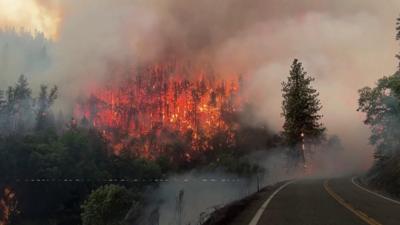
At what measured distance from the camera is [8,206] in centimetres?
9288

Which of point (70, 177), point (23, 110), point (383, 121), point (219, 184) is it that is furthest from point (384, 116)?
point (23, 110)

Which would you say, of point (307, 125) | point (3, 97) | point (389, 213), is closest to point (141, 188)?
point (307, 125)

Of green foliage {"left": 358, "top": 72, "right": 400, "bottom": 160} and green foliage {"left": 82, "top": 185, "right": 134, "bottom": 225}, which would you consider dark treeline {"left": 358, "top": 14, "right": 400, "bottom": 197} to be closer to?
green foliage {"left": 358, "top": 72, "right": 400, "bottom": 160}

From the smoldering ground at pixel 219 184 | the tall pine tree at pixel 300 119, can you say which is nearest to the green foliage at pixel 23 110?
the smoldering ground at pixel 219 184

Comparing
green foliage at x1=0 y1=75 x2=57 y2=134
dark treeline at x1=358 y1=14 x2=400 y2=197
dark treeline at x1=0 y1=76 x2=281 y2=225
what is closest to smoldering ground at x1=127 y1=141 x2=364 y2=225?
dark treeline at x1=0 y1=76 x2=281 y2=225

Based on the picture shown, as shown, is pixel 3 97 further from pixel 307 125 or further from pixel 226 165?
pixel 307 125

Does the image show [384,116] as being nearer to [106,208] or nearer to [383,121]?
[383,121]

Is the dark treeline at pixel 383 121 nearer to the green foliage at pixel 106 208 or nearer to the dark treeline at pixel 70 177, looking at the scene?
the dark treeline at pixel 70 177

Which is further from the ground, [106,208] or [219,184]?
[219,184]

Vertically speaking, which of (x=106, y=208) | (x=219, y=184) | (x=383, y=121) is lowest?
(x=106, y=208)

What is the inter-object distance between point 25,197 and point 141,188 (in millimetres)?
37122

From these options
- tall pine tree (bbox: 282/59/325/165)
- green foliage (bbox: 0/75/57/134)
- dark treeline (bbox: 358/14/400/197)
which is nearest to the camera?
dark treeline (bbox: 358/14/400/197)

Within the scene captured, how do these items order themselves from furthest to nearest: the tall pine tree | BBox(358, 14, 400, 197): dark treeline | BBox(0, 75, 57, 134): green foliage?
BBox(0, 75, 57, 134): green foliage
the tall pine tree
BBox(358, 14, 400, 197): dark treeline

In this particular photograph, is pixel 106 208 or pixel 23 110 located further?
pixel 23 110
